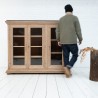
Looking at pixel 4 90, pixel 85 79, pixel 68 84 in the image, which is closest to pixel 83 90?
pixel 68 84

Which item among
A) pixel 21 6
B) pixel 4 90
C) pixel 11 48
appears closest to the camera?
pixel 4 90

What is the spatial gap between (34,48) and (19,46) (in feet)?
1.07

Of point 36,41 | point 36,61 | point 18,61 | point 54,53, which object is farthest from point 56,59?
point 18,61

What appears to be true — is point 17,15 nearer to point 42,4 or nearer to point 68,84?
point 42,4

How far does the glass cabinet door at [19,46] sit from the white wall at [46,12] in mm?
958

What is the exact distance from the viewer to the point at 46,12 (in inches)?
219

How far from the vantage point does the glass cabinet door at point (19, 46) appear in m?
4.68

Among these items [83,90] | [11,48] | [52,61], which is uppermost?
[11,48]

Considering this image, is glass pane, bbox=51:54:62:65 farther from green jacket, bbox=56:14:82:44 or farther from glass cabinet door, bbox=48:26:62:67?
green jacket, bbox=56:14:82:44

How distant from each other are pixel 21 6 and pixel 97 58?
2565mm

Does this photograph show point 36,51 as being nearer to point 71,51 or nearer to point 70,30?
point 71,51

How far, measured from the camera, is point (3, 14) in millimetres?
5562

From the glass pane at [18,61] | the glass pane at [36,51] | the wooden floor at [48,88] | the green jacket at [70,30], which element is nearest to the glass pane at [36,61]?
→ the glass pane at [36,51]

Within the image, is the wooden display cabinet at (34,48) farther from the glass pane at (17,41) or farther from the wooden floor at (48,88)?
the wooden floor at (48,88)
